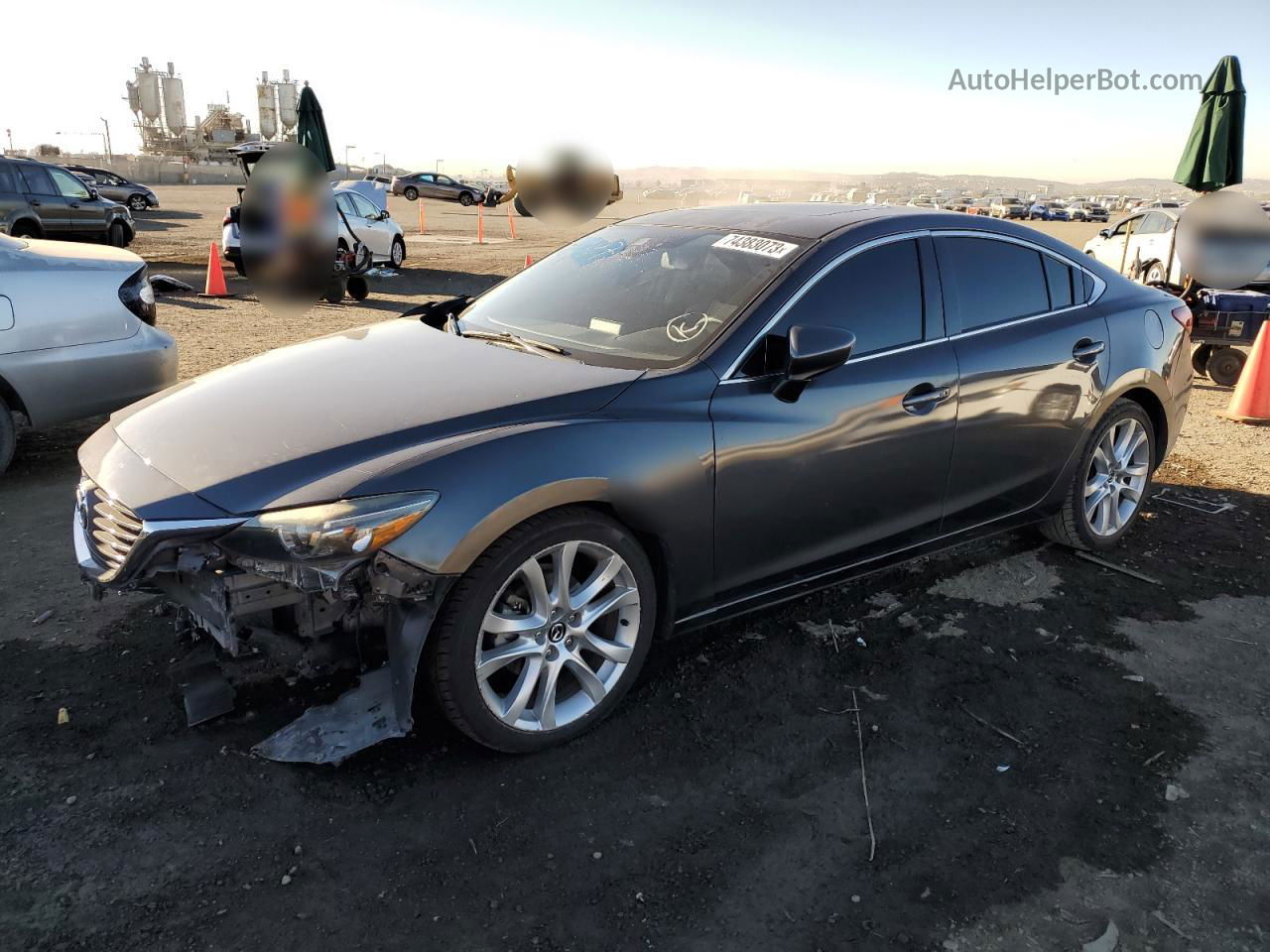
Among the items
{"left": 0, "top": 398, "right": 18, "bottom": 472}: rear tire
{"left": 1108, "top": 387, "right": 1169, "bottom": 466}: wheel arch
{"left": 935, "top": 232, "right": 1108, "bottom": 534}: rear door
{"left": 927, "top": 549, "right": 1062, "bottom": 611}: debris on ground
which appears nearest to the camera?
{"left": 935, "top": 232, "right": 1108, "bottom": 534}: rear door

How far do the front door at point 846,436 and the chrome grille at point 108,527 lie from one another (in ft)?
5.98

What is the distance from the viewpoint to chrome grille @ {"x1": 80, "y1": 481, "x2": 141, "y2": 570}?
8.95 ft

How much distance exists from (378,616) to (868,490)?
6.18 ft

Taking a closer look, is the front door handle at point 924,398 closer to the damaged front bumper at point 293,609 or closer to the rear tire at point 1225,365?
the damaged front bumper at point 293,609

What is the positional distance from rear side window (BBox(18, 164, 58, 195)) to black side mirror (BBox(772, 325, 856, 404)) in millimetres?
18410

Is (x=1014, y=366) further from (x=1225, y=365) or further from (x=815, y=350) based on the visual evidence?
(x=1225, y=365)

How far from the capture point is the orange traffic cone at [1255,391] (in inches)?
307

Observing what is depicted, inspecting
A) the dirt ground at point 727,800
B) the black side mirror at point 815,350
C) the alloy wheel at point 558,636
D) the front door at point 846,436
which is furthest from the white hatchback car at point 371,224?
the alloy wheel at point 558,636

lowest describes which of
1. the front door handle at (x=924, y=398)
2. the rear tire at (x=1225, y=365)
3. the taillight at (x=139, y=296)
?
the rear tire at (x=1225, y=365)

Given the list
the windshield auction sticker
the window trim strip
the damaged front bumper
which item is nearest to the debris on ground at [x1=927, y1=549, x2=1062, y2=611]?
the window trim strip

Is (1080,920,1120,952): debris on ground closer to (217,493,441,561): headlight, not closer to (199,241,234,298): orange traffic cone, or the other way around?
(217,493,441,561): headlight

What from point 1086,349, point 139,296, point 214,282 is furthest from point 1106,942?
point 214,282

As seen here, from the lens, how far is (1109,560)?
472cm

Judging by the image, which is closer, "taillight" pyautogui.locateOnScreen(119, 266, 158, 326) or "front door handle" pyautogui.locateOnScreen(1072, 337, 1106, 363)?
"front door handle" pyautogui.locateOnScreen(1072, 337, 1106, 363)
